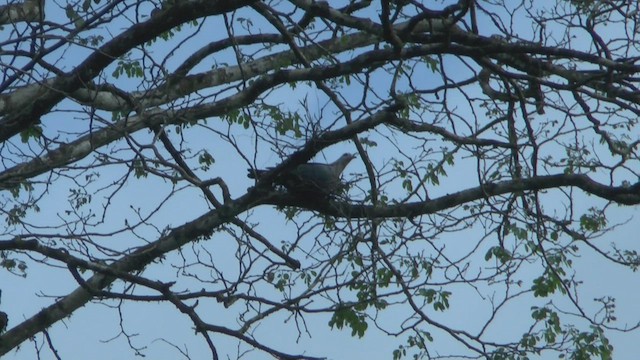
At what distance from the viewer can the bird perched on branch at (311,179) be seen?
668 centimetres

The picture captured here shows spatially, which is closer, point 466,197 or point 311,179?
point 466,197

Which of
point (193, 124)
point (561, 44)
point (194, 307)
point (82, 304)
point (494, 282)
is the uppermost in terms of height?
point (561, 44)

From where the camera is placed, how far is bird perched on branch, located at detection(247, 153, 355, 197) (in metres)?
6.68

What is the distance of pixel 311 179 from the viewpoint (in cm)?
695

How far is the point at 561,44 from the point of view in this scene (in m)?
7.41

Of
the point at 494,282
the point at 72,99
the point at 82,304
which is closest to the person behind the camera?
the point at 72,99

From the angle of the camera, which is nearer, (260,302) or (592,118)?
(260,302)

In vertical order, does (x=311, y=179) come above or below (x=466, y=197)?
above

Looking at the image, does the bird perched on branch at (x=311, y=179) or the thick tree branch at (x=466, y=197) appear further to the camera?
the bird perched on branch at (x=311, y=179)

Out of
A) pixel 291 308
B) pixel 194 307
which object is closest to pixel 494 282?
pixel 291 308

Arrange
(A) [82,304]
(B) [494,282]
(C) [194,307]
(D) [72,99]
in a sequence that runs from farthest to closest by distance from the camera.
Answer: (B) [494,282]
(A) [82,304]
(D) [72,99]
(C) [194,307]

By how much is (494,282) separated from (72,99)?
2.97m

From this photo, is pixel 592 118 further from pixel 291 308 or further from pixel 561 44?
pixel 291 308

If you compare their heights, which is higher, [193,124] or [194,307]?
[193,124]
